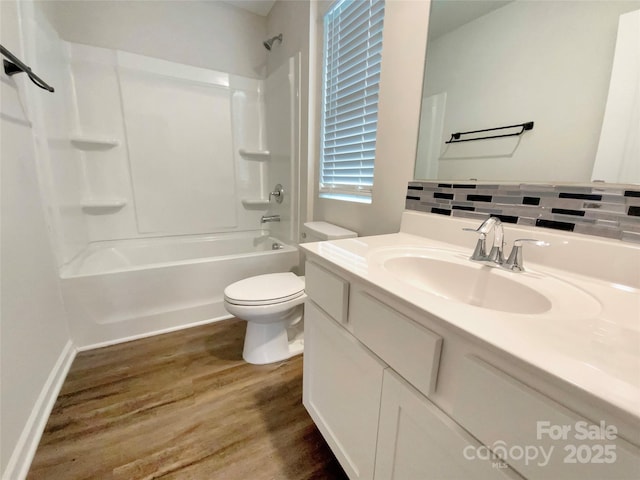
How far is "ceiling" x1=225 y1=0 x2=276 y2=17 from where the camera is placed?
2.15 metres

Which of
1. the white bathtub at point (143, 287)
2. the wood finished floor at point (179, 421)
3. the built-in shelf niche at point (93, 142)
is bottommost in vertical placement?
the wood finished floor at point (179, 421)

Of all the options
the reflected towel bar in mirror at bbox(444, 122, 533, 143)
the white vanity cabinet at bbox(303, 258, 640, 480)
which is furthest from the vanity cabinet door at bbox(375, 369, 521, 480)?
the reflected towel bar in mirror at bbox(444, 122, 533, 143)

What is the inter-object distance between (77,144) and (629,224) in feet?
9.61

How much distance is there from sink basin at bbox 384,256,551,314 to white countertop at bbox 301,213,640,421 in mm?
30

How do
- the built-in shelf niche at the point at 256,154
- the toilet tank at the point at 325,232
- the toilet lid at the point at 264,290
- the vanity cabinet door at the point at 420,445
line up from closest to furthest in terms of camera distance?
1. the vanity cabinet door at the point at 420,445
2. the toilet lid at the point at 264,290
3. the toilet tank at the point at 325,232
4. the built-in shelf niche at the point at 256,154

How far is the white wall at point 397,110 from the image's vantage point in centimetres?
110

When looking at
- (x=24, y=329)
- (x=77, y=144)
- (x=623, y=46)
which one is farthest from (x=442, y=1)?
(x=77, y=144)

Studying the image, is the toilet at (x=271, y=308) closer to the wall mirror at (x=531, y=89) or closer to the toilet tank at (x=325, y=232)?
the toilet tank at (x=325, y=232)

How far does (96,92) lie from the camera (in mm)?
1947

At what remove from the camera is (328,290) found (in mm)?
801

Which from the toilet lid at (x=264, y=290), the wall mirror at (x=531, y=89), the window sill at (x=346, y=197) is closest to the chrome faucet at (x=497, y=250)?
the wall mirror at (x=531, y=89)

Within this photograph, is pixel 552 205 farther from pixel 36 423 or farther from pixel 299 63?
pixel 36 423

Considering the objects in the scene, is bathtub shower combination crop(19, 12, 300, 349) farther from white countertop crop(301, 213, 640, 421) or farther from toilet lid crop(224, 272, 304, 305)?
white countertop crop(301, 213, 640, 421)

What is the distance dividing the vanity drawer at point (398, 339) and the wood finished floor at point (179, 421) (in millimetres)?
688
